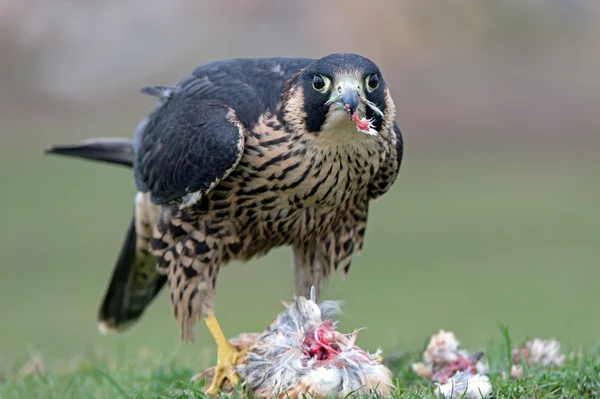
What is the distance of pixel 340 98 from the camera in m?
3.92

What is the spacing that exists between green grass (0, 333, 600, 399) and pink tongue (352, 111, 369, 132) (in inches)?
38.2

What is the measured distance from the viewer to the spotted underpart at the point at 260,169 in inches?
164

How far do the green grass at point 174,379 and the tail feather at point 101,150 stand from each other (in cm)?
105

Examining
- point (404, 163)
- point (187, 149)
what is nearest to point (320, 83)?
point (187, 149)

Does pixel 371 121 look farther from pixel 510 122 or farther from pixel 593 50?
pixel 593 50

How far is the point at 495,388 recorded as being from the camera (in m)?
3.71

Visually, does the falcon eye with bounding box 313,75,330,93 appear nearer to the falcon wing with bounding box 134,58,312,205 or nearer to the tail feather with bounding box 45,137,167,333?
the falcon wing with bounding box 134,58,312,205

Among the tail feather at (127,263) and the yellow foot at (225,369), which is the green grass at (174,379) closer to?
the yellow foot at (225,369)

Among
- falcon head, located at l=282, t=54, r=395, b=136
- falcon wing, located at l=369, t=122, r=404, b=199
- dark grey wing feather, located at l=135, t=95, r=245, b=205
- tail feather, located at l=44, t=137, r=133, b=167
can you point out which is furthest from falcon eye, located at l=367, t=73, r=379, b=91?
tail feather, located at l=44, t=137, r=133, b=167

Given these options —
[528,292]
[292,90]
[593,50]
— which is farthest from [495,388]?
[593,50]

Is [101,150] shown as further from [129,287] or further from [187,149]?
[187,149]

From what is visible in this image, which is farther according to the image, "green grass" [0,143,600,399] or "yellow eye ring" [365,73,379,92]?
"green grass" [0,143,600,399]

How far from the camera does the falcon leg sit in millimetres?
4145

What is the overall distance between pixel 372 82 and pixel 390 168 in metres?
0.66
